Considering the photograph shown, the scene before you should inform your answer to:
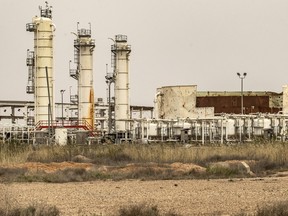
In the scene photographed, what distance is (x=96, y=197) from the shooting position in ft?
60.4

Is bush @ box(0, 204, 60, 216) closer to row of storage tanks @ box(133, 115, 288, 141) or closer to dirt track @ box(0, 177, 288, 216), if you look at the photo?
dirt track @ box(0, 177, 288, 216)

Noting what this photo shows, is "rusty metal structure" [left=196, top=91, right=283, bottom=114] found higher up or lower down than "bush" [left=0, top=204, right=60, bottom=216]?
higher up

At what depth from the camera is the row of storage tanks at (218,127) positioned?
5975cm

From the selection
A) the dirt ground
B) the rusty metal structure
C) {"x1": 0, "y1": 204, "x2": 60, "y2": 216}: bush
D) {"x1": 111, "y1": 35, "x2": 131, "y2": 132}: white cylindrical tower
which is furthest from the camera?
the rusty metal structure

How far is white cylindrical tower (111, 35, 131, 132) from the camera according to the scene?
2778 inches

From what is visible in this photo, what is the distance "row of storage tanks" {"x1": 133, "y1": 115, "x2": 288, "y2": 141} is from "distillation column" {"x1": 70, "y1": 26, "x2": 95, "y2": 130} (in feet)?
18.6

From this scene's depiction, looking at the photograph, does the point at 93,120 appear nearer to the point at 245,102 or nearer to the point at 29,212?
the point at 245,102

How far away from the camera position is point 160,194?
19.2 meters

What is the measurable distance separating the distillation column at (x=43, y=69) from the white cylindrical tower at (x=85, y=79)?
5.63 meters

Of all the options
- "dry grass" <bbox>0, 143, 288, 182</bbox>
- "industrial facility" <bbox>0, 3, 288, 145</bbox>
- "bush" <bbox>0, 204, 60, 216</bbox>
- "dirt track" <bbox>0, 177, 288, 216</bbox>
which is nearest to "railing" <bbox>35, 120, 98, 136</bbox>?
"industrial facility" <bbox>0, 3, 288, 145</bbox>

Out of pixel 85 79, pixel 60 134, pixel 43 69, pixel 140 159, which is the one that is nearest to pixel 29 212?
pixel 140 159

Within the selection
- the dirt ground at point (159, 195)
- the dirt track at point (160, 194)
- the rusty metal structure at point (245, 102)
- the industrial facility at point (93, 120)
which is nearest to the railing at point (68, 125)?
the industrial facility at point (93, 120)

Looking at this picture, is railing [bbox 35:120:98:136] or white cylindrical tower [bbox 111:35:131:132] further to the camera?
white cylindrical tower [bbox 111:35:131:132]

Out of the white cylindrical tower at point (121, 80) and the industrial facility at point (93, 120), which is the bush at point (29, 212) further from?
the white cylindrical tower at point (121, 80)
